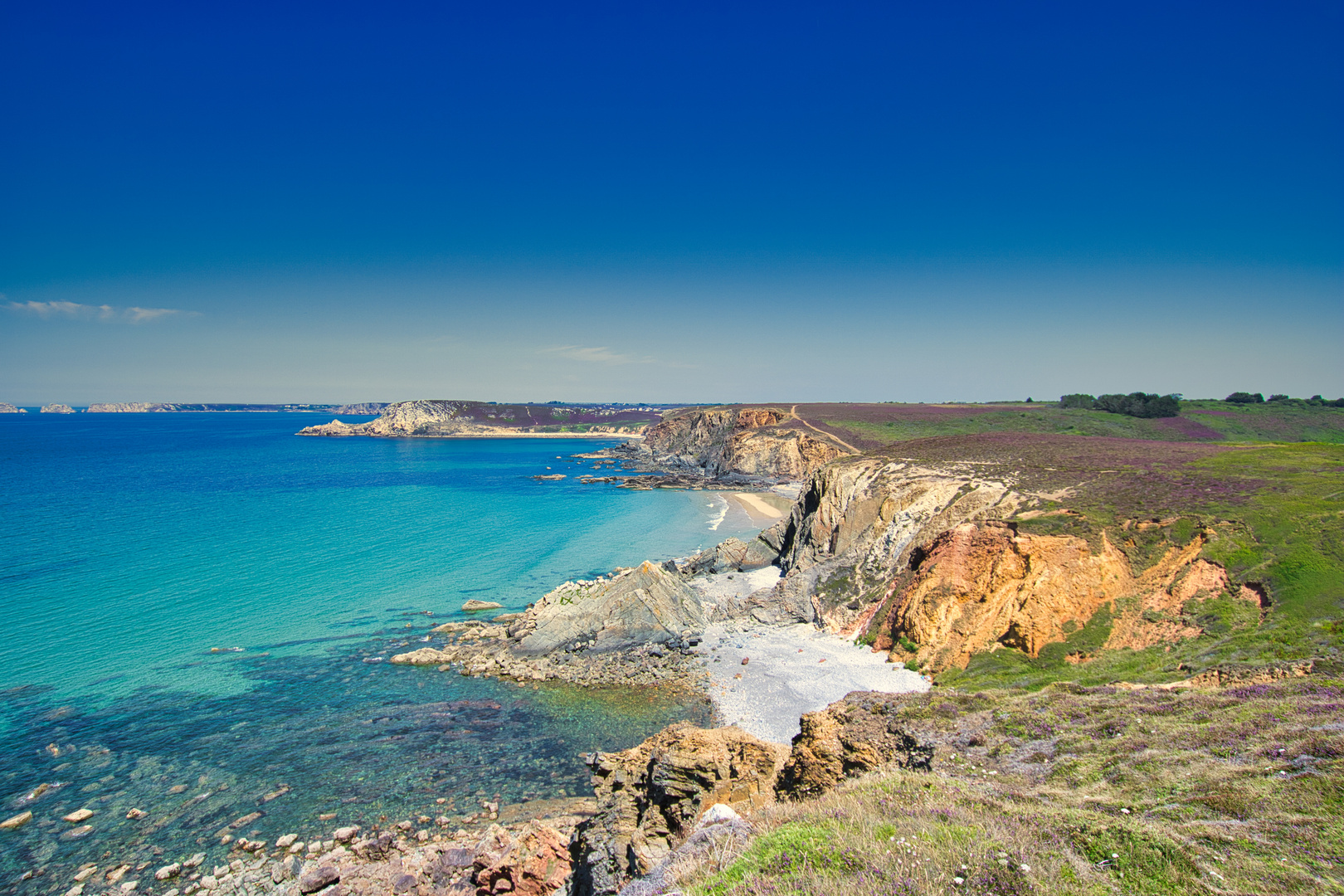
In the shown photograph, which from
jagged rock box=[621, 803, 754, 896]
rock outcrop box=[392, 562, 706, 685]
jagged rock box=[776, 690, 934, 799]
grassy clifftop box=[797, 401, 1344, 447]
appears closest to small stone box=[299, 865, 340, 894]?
jagged rock box=[621, 803, 754, 896]

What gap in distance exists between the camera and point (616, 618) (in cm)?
2689

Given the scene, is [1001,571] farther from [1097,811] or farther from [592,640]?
[592,640]

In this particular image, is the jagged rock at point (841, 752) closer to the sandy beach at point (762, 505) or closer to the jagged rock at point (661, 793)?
the jagged rock at point (661, 793)

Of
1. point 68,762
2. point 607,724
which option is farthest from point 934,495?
point 68,762

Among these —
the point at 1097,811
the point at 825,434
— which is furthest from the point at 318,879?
the point at 825,434

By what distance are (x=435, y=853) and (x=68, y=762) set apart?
1354 centimetres

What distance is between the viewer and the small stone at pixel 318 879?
12.7 meters

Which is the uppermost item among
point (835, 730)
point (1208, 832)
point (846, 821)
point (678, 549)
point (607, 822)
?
point (1208, 832)

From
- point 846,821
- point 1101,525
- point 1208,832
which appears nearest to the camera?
point 1208,832

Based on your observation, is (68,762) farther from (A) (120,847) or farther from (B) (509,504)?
(B) (509,504)

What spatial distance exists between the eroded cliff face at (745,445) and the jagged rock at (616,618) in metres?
42.2

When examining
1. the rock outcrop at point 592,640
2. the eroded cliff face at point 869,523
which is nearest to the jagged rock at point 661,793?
the rock outcrop at point 592,640

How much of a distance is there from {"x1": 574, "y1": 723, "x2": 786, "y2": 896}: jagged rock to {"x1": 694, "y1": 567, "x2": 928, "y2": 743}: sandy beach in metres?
7.27

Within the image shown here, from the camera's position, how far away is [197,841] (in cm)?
1433
